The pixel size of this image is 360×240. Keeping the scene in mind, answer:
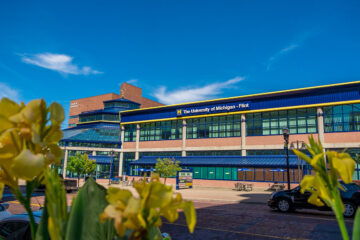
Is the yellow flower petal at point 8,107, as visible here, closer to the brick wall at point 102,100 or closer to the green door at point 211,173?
the green door at point 211,173

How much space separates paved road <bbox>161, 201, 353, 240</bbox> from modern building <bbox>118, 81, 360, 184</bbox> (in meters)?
12.9

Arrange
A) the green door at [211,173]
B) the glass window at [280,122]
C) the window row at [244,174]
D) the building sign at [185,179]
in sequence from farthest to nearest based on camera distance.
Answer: the green door at [211,173]
the building sign at [185,179]
the glass window at [280,122]
the window row at [244,174]

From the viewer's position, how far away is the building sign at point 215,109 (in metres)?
36.6

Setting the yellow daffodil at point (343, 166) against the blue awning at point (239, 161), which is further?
the blue awning at point (239, 161)

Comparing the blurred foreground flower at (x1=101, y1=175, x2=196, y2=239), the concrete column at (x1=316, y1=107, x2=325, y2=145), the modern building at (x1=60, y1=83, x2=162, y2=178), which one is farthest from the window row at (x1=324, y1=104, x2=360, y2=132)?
the blurred foreground flower at (x1=101, y1=175, x2=196, y2=239)

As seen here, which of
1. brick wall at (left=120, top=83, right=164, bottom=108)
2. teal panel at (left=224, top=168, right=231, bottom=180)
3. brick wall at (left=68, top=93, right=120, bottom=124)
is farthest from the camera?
brick wall at (left=68, top=93, right=120, bottom=124)

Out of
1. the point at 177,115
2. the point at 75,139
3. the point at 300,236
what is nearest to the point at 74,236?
the point at 300,236

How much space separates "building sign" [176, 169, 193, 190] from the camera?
35.2 meters

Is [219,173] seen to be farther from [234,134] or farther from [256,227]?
[256,227]

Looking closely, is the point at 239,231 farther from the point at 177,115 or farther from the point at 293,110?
the point at 177,115

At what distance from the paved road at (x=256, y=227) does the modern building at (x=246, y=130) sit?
12882mm

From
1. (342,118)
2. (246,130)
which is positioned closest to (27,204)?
(342,118)

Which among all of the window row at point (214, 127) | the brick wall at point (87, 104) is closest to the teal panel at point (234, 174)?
the window row at point (214, 127)

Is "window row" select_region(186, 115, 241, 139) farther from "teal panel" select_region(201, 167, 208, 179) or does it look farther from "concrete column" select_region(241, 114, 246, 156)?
"teal panel" select_region(201, 167, 208, 179)
